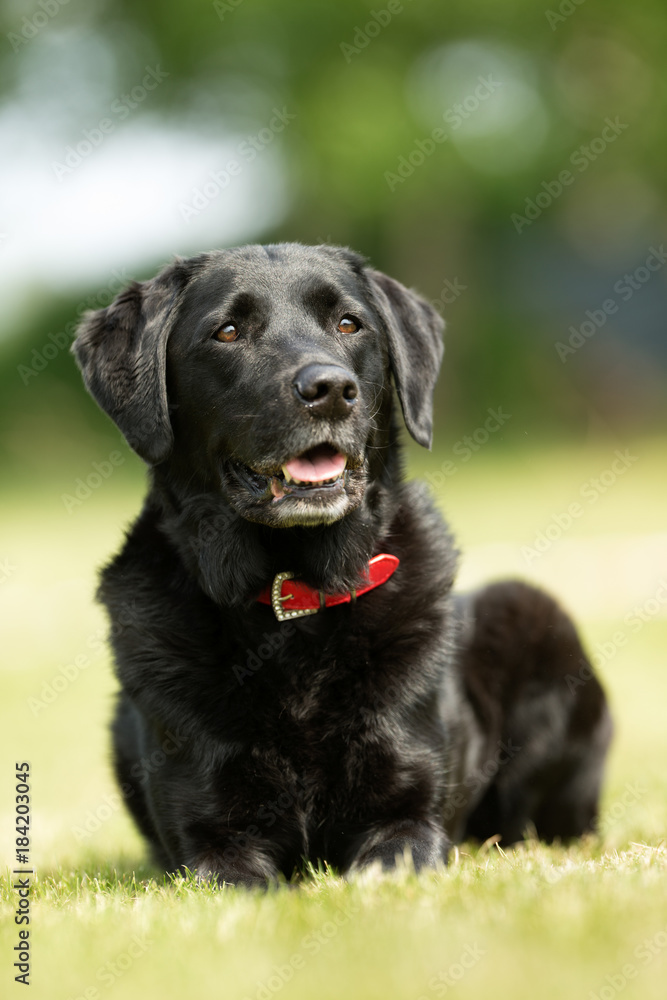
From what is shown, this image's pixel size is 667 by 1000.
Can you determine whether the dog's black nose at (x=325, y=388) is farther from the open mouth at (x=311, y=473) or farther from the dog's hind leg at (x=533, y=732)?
the dog's hind leg at (x=533, y=732)

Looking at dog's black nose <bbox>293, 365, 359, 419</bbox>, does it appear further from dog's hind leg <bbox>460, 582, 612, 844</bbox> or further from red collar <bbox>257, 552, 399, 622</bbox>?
dog's hind leg <bbox>460, 582, 612, 844</bbox>

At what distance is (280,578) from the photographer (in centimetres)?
349

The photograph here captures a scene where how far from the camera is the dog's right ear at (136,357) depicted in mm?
3537

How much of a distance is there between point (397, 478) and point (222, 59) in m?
23.6

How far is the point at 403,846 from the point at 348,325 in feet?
5.35

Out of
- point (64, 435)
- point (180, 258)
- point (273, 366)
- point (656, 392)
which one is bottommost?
point (64, 435)

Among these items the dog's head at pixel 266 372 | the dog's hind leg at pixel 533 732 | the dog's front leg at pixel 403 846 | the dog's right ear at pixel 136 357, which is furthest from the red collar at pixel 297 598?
the dog's hind leg at pixel 533 732

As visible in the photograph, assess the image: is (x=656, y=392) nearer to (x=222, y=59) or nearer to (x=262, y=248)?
(x=222, y=59)

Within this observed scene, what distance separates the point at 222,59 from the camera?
82.1ft

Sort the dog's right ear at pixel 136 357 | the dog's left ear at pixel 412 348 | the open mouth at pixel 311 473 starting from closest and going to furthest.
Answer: the open mouth at pixel 311 473, the dog's right ear at pixel 136 357, the dog's left ear at pixel 412 348

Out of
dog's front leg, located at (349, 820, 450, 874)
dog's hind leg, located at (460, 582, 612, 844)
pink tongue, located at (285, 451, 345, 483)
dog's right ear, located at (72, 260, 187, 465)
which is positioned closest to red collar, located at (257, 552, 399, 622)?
pink tongue, located at (285, 451, 345, 483)

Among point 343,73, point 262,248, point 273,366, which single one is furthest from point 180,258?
point 343,73

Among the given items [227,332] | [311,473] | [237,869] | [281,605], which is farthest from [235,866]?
[227,332]

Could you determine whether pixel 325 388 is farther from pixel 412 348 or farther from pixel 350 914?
pixel 350 914
